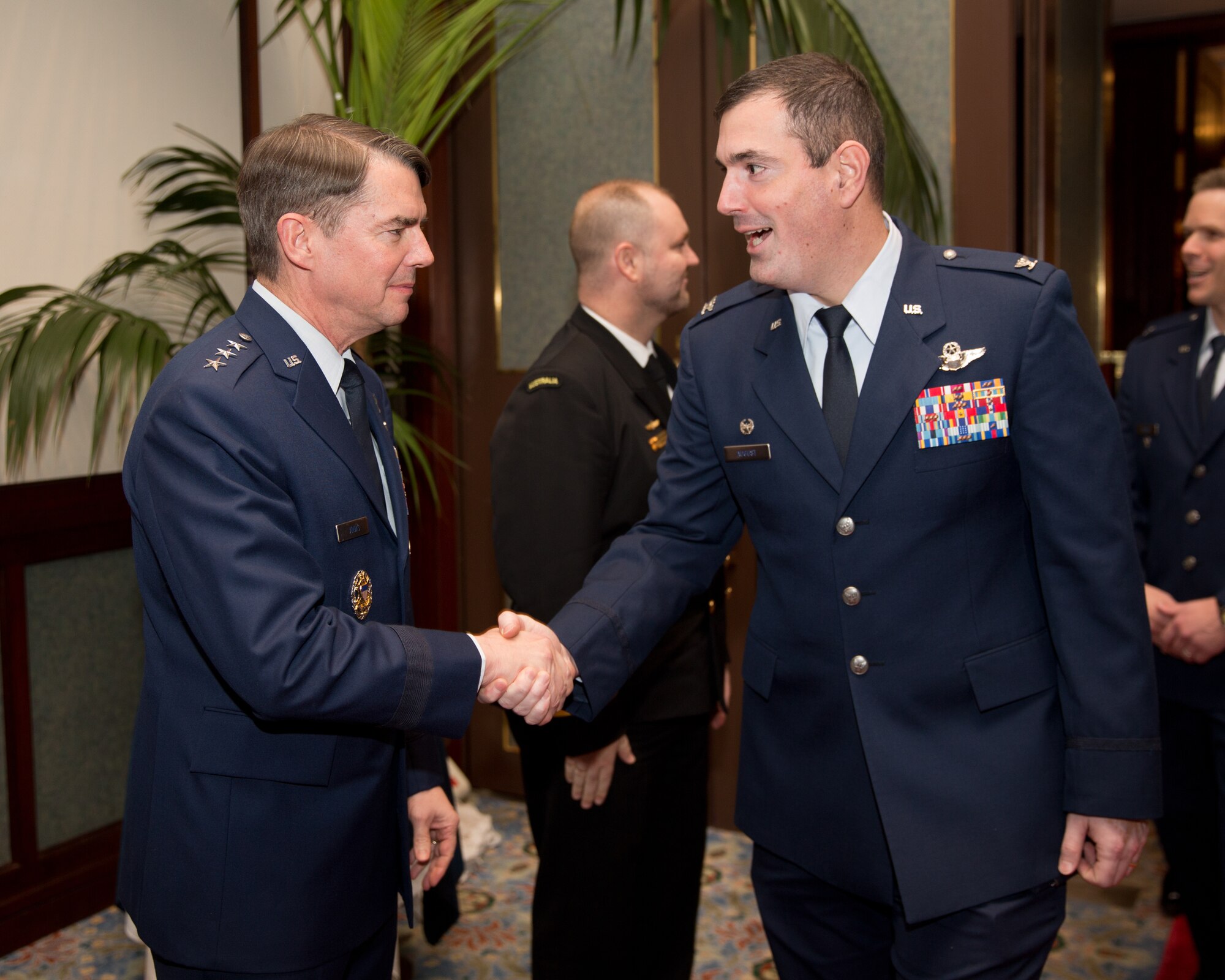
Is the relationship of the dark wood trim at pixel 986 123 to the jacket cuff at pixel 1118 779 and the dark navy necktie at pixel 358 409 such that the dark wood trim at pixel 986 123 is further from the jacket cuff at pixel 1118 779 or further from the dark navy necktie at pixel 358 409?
the dark navy necktie at pixel 358 409

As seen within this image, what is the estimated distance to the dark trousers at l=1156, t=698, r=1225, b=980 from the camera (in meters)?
2.50

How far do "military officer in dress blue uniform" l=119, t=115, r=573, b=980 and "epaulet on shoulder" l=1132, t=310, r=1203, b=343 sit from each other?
2.09 m

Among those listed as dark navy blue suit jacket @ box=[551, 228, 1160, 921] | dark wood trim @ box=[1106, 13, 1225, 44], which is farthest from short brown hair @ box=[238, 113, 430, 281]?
dark wood trim @ box=[1106, 13, 1225, 44]

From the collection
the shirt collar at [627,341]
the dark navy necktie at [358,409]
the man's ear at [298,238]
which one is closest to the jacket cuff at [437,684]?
the dark navy necktie at [358,409]

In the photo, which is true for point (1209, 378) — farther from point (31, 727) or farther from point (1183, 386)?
point (31, 727)

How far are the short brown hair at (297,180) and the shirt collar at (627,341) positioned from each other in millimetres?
Result: 927

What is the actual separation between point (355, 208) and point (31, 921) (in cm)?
235

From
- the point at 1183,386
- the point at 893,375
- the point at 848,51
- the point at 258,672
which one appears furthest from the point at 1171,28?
the point at 258,672

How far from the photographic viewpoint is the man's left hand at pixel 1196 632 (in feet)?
7.77

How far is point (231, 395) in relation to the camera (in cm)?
130

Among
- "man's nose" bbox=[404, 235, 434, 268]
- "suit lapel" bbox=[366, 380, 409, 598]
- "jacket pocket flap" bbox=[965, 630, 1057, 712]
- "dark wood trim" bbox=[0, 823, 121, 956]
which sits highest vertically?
"man's nose" bbox=[404, 235, 434, 268]

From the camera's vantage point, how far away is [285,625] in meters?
1.26

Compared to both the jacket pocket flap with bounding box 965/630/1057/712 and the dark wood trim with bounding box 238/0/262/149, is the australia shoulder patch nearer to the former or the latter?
the jacket pocket flap with bounding box 965/630/1057/712

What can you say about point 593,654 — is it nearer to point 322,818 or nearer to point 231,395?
point 322,818
